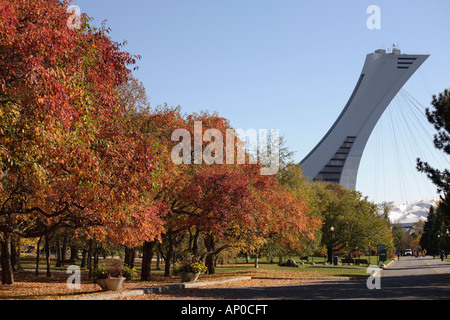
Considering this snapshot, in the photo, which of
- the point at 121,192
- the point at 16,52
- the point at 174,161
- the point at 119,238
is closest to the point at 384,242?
the point at 174,161

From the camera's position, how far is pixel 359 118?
187 m

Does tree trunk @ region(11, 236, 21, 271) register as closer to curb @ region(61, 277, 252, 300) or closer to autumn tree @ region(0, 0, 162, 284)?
curb @ region(61, 277, 252, 300)

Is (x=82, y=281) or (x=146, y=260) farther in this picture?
(x=146, y=260)

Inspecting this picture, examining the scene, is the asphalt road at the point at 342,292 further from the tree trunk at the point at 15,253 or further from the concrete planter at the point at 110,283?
the tree trunk at the point at 15,253

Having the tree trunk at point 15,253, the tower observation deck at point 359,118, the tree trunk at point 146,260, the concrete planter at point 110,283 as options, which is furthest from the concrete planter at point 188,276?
the tower observation deck at point 359,118

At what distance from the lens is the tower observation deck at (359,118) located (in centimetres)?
18350

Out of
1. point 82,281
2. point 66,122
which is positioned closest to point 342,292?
point 66,122

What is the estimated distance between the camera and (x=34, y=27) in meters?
12.4

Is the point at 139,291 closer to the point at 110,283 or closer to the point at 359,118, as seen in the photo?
the point at 110,283

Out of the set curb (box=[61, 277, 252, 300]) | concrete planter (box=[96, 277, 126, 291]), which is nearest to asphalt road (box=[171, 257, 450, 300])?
curb (box=[61, 277, 252, 300])

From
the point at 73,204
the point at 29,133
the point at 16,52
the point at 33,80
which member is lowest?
the point at 73,204

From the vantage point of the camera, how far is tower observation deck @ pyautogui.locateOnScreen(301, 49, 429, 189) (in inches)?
7224
